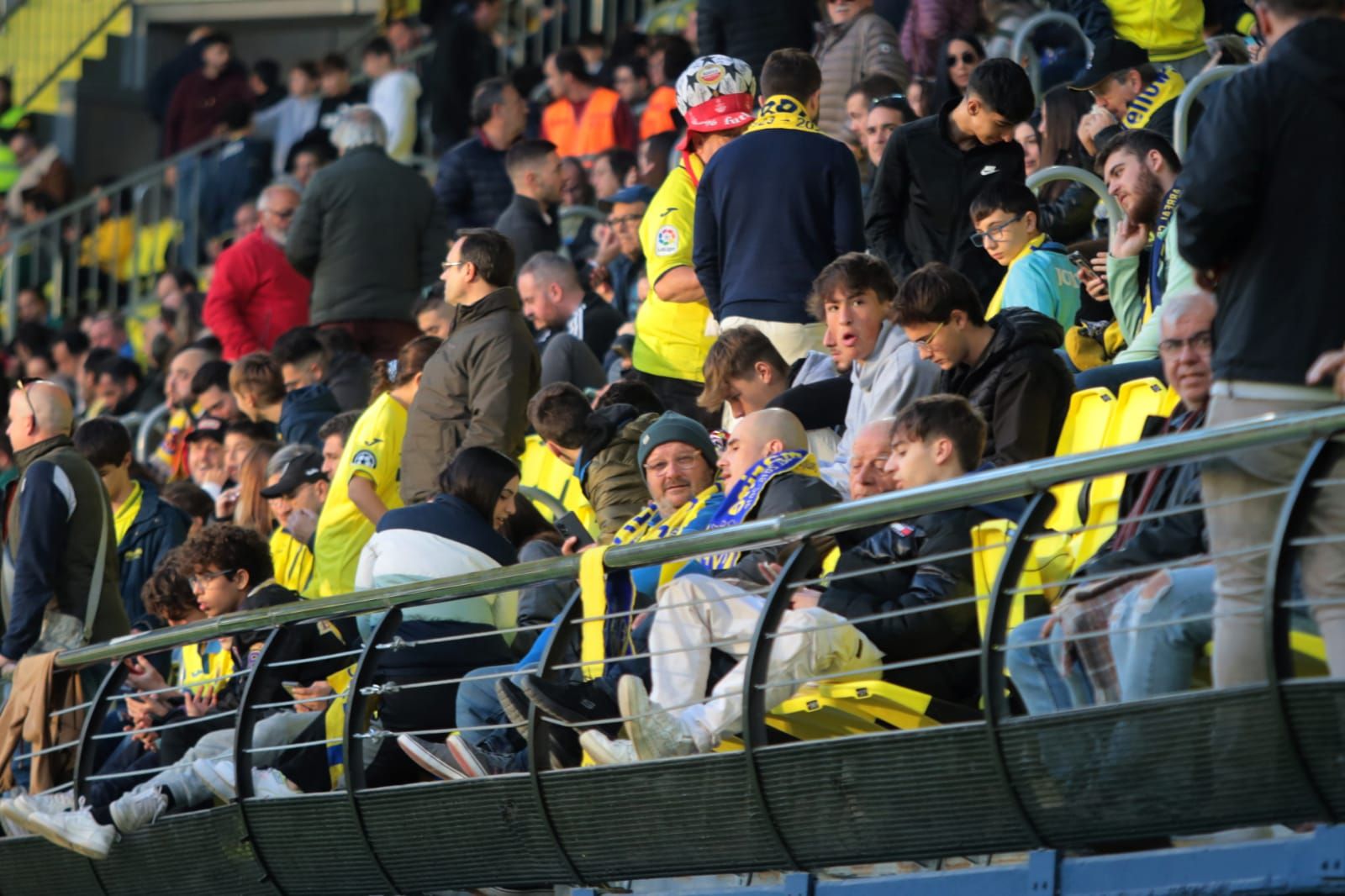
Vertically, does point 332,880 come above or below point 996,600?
below

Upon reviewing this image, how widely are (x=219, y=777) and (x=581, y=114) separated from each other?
30.3ft

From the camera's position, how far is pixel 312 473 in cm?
1032

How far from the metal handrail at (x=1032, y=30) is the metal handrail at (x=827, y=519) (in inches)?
236

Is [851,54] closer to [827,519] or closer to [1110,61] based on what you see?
[1110,61]

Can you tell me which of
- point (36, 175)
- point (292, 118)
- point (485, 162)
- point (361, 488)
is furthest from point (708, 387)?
point (36, 175)

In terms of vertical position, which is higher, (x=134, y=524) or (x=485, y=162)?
(x=485, y=162)

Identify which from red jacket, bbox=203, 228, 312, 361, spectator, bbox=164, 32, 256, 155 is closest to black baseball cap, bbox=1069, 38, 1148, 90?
red jacket, bbox=203, 228, 312, 361

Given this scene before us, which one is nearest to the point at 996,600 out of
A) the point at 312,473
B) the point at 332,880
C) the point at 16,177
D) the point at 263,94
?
the point at 332,880

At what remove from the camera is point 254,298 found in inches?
556

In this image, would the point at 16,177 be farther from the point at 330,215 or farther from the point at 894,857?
the point at 894,857

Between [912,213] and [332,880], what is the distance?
12.2 ft

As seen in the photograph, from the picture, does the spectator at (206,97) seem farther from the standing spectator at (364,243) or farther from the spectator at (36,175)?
the standing spectator at (364,243)

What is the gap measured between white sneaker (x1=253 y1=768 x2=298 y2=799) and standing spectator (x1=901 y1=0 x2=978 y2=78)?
6.72m

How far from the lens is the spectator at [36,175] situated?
68.4 ft
